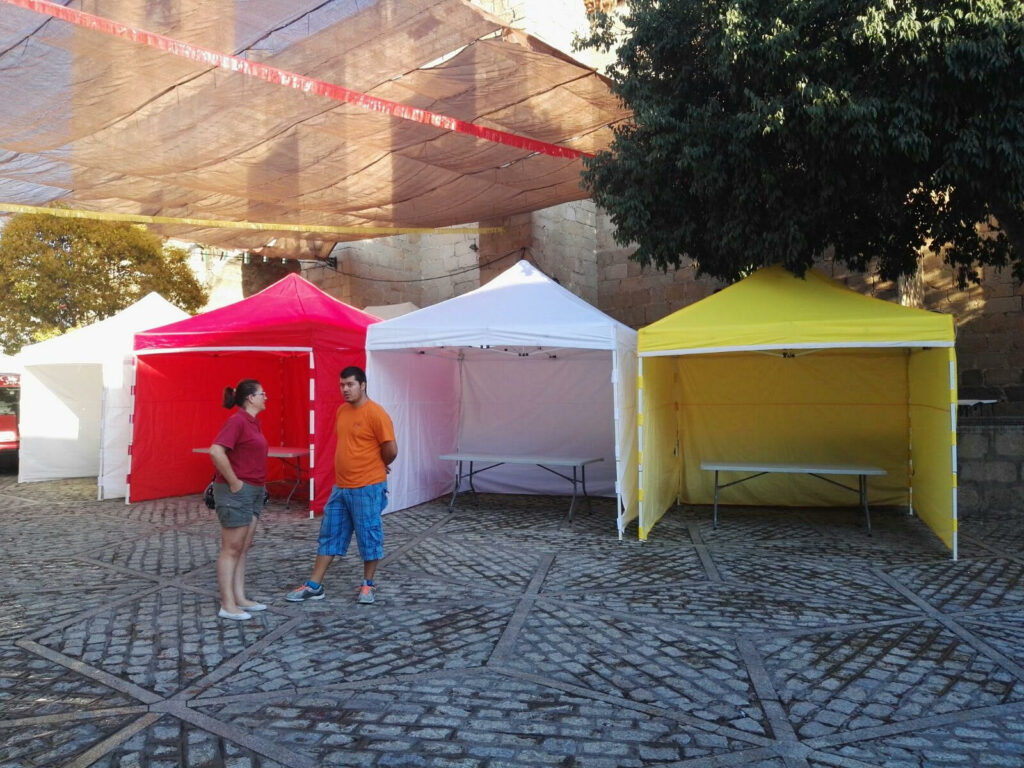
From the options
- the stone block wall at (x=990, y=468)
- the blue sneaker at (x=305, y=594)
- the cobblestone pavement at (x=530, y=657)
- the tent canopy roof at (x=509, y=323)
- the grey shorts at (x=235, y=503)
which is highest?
the tent canopy roof at (x=509, y=323)

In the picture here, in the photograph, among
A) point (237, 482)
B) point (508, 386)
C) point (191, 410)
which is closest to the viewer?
point (237, 482)

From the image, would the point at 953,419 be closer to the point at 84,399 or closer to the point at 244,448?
the point at 244,448

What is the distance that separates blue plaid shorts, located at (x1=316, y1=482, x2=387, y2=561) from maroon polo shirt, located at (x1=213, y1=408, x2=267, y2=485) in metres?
0.54

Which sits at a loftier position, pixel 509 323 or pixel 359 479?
pixel 509 323

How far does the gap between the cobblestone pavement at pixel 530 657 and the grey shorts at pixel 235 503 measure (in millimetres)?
644

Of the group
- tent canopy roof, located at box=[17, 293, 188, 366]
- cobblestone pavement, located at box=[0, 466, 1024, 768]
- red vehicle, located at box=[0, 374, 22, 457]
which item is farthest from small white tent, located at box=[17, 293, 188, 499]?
cobblestone pavement, located at box=[0, 466, 1024, 768]

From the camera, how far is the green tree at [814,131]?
579cm

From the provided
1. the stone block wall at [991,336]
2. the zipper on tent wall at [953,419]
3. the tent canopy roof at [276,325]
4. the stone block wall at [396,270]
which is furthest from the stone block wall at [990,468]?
the stone block wall at [396,270]

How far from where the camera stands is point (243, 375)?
10906mm

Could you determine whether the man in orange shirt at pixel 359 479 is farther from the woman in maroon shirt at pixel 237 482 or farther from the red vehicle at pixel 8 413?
the red vehicle at pixel 8 413

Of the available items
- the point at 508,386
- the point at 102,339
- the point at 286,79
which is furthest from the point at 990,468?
the point at 102,339

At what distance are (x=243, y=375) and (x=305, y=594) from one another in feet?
22.6

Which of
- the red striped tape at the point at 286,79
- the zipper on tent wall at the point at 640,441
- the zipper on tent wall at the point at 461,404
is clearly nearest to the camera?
the red striped tape at the point at 286,79

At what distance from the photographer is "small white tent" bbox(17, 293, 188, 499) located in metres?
9.74
